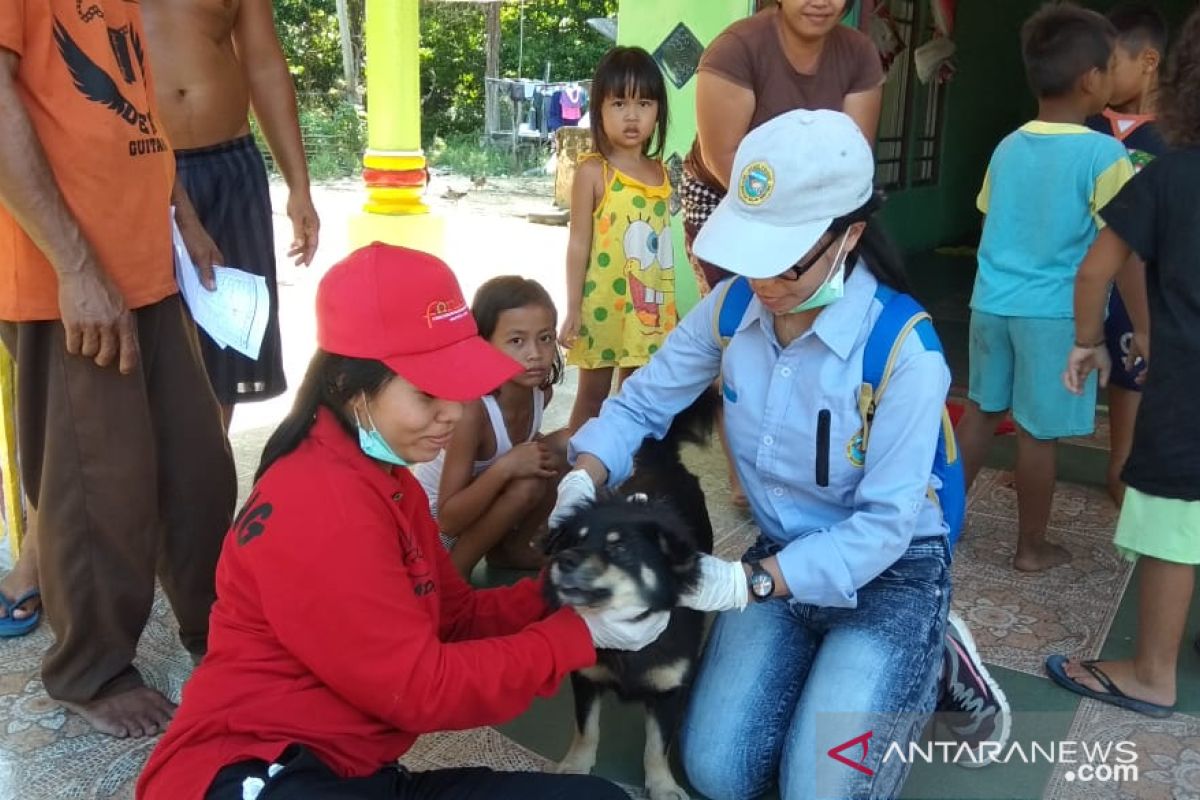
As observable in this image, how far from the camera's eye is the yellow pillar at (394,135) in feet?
27.0

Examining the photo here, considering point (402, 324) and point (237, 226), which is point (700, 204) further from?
point (402, 324)

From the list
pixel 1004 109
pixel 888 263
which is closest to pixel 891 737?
pixel 888 263

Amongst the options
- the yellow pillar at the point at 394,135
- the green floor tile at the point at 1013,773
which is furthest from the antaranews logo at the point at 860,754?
the yellow pillar at the point at 394,135

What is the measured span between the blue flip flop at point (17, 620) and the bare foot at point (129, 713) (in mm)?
495

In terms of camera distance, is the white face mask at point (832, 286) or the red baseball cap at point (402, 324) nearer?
the red baseball cap at point (402, 324)

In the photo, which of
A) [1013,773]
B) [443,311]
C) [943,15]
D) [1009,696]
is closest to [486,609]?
[443,311]

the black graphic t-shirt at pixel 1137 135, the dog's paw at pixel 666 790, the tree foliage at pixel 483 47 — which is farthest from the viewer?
the tree foliage at pixel 483 47

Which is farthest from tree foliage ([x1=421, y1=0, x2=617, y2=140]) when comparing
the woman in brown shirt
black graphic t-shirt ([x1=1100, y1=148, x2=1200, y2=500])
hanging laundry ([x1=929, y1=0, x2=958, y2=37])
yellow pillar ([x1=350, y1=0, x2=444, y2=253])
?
black graphic t-shirt ([x1=1100, y1=148, x2=1200, y2=500])

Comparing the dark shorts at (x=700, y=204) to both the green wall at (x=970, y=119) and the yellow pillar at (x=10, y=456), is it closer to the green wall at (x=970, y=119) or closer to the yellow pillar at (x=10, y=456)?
the yellow pillar at (x=10, y=456)

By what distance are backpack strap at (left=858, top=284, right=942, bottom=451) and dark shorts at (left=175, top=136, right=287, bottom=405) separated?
6.51 feet

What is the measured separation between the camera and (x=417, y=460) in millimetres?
1920

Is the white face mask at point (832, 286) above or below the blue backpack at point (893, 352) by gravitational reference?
above

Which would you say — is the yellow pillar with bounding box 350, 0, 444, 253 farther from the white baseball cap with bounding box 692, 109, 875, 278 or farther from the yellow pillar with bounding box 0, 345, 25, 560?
the white baseball cap with bounding box 692, 109, 875, 278

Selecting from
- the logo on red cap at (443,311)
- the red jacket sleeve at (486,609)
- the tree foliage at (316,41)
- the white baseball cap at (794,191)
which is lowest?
the red jacket sleeve at (486,609)
